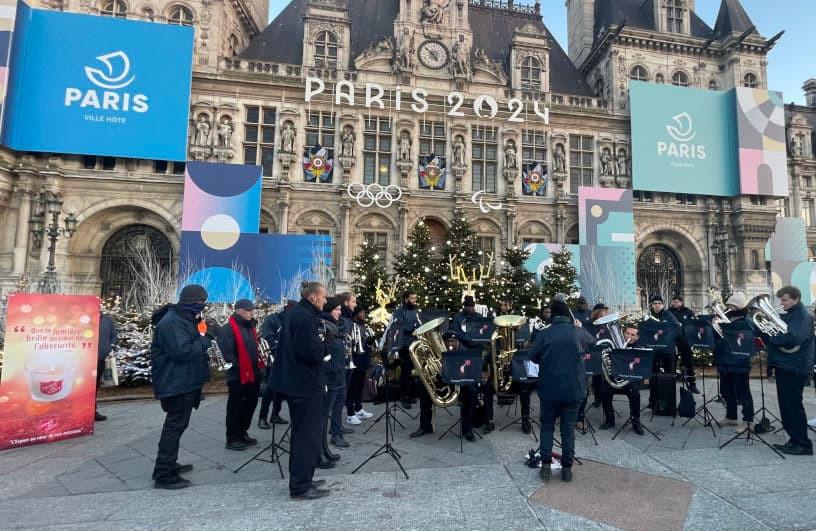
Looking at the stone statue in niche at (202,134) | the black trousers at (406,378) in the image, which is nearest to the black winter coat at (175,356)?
the black trousers at (406,378)

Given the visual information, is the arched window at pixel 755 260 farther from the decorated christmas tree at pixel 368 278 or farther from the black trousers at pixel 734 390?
the decorated christmas tree at pixel 368 278

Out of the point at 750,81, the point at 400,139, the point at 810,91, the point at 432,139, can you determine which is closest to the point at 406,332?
the point at 400,139

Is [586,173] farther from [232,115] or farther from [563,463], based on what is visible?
[563,463]

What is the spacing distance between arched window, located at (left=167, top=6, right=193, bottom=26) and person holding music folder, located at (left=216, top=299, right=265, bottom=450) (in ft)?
72.9

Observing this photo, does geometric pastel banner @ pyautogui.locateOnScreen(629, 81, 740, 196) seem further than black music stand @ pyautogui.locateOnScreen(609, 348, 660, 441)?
Yes

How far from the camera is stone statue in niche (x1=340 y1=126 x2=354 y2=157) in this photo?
851 inches

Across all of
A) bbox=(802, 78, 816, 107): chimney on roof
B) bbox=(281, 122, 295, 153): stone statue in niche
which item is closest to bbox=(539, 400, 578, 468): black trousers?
bbox=(281, 122, 295, 153): stone statue in niche

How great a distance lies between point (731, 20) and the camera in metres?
26.8

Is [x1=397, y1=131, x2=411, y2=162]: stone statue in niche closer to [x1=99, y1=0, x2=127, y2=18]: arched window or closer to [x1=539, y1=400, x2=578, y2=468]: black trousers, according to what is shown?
[x1=99, y1=0, x2=127, y2=18]: arched window

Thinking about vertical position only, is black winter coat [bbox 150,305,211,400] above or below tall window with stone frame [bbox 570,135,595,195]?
below

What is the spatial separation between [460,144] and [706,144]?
14.7 m

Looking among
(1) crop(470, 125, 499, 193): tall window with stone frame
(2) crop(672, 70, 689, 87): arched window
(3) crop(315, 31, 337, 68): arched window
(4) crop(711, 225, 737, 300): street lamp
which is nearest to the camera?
(3) crop(315, 31, 337, 68): arched window

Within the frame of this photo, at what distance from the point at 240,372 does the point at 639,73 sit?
2958cm

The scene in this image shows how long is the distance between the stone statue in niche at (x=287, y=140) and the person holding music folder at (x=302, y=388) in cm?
1894
